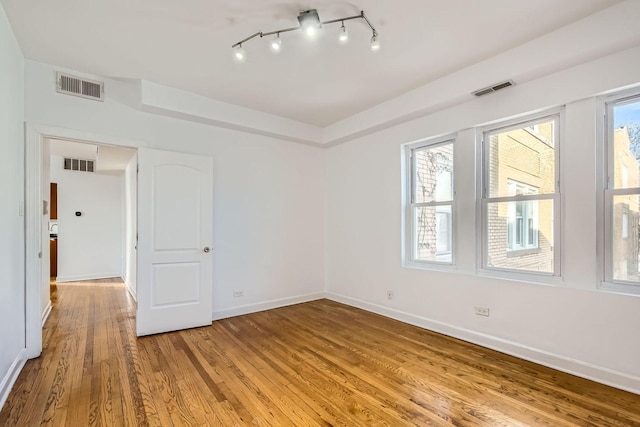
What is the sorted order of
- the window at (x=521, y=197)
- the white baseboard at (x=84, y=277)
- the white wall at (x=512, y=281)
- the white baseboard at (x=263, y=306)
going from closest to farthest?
the white wall at (x=512, y=281)
the window at (x=521, y=197)
the white baseboard at (x=263, y=306)
the white baseboard at (x=84, y=277)

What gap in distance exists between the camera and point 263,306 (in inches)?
174

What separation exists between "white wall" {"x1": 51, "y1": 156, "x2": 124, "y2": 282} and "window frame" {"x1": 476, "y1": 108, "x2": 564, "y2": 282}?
24.8 ft

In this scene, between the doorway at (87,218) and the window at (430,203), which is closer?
the window at (430,203)

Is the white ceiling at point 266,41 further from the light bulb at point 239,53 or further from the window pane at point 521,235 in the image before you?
the window pane at point 521,235

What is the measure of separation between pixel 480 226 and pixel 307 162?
280cm

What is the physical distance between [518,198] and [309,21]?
2.55 m

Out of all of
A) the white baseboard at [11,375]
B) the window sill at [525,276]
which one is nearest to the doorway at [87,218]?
the white baseboard at [11,375]

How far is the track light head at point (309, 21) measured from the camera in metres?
2.28

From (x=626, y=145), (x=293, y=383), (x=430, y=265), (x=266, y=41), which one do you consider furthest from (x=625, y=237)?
(x=266, y=41)

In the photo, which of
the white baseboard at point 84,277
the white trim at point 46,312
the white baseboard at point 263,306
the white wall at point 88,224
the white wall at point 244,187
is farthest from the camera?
the white wall at point 88,224

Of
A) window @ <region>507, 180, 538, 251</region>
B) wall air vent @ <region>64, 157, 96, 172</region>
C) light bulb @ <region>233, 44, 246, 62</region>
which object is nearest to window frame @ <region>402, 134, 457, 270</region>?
window @ <region>507, 180, 538, 251</region>

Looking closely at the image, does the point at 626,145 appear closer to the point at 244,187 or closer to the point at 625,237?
the point at 625,237

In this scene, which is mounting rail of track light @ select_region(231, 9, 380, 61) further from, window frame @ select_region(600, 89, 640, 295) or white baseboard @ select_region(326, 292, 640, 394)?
white baseboard @ select_region(326, 292, 640, 394)

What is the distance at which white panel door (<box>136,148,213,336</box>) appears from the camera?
137 inches
